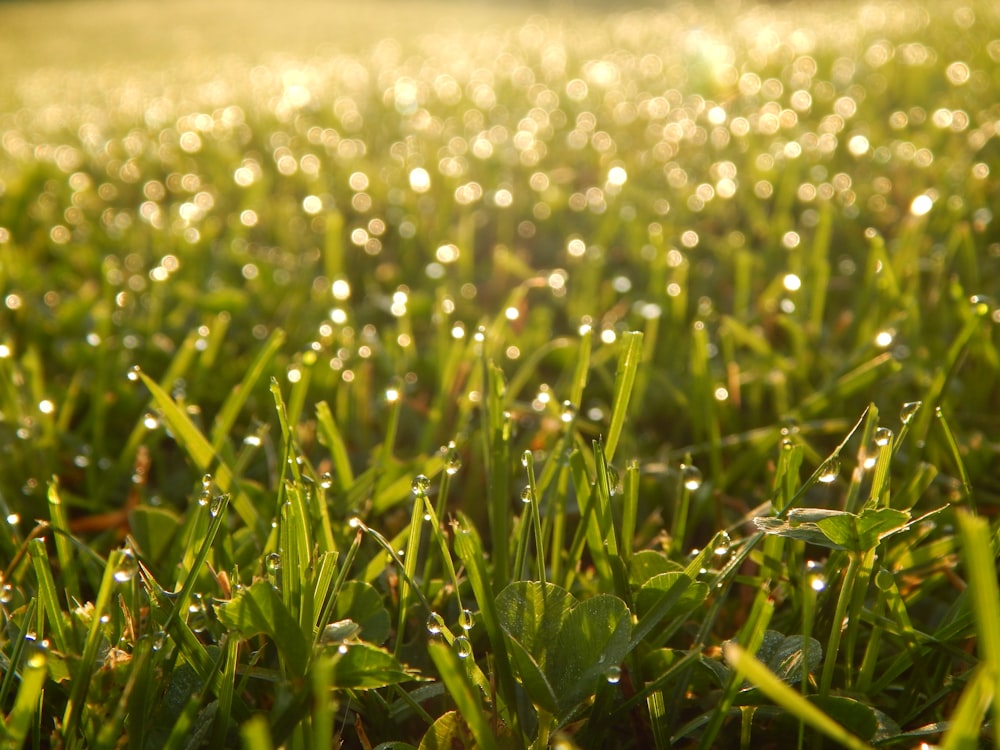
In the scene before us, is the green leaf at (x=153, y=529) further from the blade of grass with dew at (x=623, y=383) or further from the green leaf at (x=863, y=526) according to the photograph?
the green leaf at (x=863, y=526)

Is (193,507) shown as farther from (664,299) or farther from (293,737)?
(664,299)

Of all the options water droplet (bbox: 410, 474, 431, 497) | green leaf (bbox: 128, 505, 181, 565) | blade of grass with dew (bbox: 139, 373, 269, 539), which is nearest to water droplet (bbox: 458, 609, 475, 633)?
water droplet (bbox: 410, 474, 431, 497)

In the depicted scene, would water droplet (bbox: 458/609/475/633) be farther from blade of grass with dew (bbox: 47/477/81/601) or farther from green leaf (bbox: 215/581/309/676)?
blade of grass with dew (bbox: 47/477/81/601)

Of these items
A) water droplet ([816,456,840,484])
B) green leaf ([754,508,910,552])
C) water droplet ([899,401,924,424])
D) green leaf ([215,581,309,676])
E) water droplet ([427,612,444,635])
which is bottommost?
water droplet ([427,612,444,635])

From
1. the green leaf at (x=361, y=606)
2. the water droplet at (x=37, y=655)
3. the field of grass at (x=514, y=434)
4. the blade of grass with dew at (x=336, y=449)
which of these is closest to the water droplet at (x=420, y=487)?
the field of grass at (x=514, y=434)

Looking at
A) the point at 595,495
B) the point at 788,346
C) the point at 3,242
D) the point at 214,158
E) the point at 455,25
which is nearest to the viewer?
the point at 595,495

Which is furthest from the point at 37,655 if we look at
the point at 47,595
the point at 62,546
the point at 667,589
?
the point at 667,589

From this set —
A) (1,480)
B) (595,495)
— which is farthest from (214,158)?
(595,495)
